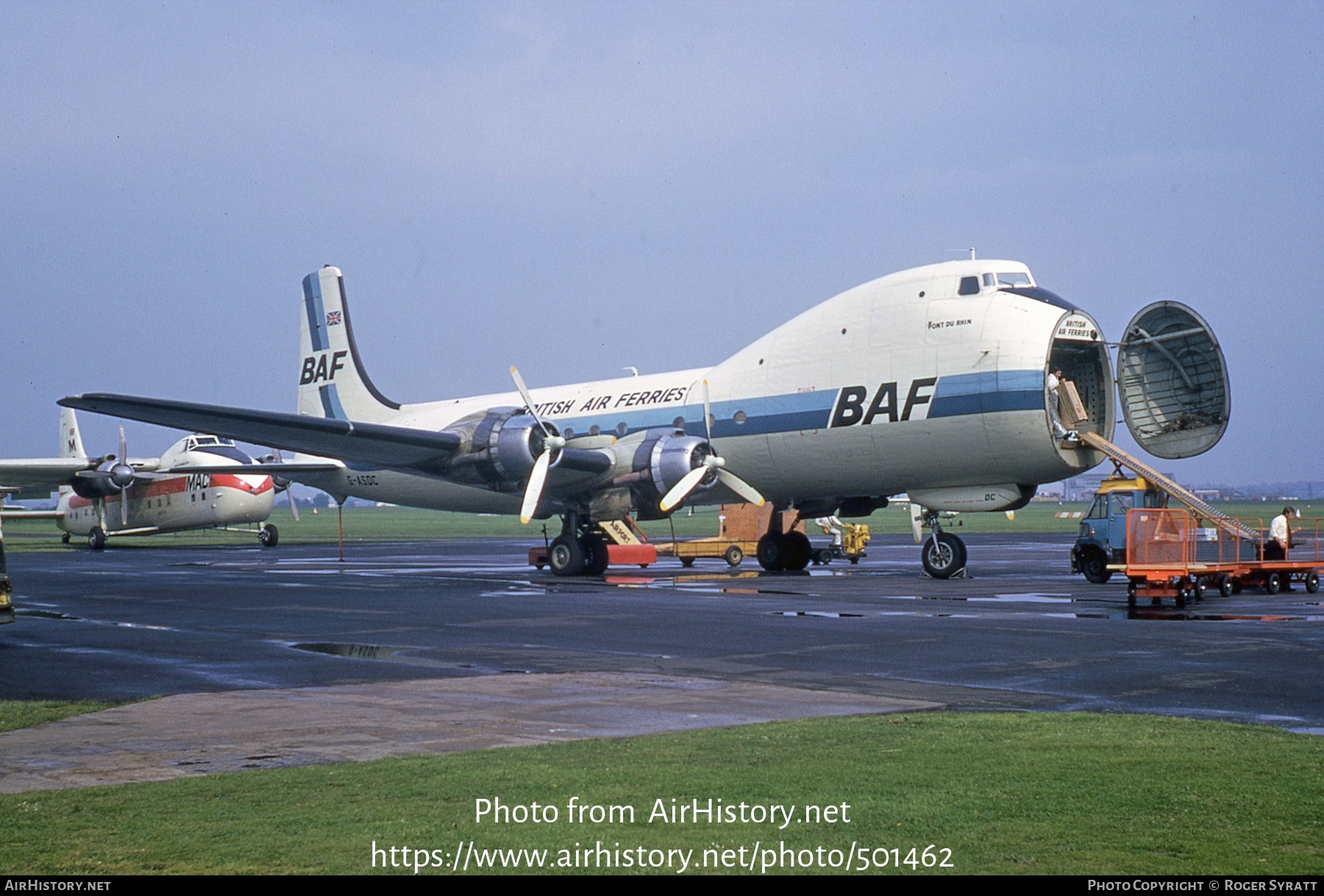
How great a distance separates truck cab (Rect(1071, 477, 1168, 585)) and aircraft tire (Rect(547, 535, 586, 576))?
38.3 ft

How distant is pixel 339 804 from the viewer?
6277mm

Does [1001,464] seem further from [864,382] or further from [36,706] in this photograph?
[36,706]

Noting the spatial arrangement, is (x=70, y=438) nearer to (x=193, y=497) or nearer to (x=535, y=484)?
(x=193, y=497)

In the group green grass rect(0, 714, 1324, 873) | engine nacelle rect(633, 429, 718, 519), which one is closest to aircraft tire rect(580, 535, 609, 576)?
engine nacelle rect(633, 429, 718, 519)

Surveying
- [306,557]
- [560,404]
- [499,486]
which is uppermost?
[560,404]

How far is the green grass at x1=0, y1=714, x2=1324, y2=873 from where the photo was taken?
5.32 m

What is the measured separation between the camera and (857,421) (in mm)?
27312

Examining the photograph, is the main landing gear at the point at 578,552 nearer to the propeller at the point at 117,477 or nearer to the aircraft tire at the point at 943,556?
the aircraft tire at the point at 943,556

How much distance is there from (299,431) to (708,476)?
9388 mm

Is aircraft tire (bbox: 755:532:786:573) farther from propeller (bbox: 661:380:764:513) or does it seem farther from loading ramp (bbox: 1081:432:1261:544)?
loading ramp (bbox: 1081:432:1261:544)

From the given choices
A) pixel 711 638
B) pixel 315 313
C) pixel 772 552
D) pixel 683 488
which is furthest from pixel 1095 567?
pixel 315 313
